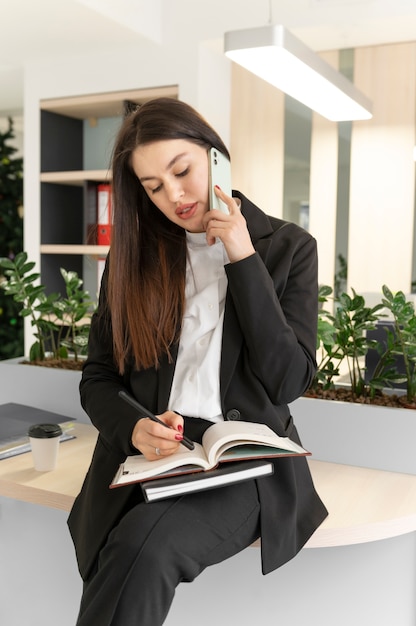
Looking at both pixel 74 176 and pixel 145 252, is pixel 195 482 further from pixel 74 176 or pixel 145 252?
pixel 74 176

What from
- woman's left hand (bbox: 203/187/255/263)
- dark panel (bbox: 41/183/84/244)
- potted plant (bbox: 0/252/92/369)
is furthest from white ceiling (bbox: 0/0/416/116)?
woman's left hand (bbox: 203/187/255/263)

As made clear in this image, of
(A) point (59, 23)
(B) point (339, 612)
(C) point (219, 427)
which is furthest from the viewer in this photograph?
(A) point (59, 23)

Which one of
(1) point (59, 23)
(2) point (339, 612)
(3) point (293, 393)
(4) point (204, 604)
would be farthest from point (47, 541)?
(1) point (59, 23)

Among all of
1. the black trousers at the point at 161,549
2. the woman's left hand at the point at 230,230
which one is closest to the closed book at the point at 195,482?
the black trousers at the point at 161,549

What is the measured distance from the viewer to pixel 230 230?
4.68 feet

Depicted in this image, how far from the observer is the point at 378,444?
6.24 feet

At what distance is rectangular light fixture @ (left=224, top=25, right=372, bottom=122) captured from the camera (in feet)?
7.18

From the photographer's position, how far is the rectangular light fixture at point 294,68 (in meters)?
2.19

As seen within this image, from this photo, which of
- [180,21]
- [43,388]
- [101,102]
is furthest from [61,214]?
[43,388]

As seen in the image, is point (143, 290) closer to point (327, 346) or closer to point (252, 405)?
point (252, 405)

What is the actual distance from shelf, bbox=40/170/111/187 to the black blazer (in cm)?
246

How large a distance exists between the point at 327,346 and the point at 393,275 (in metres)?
2.02

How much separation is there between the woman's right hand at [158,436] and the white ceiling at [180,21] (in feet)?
7.82

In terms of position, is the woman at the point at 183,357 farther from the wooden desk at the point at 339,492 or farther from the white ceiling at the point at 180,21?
the white ceiling at the point at 180,21
